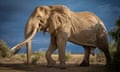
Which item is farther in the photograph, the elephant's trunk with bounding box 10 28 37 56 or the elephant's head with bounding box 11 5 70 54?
the elephant's head with bounding box 11 5 70 54

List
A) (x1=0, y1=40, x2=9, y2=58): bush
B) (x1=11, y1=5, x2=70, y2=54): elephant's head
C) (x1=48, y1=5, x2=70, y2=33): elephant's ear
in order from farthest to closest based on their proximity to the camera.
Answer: (x1=0, y1=40, x2=9, y2=58): bush → (x1=48, y1=5, x2=70, y2=33): elephant's ear → (x1=11, y1=5, x2=70, y2=54): elephant's head

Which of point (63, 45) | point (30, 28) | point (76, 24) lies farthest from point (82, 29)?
point (30, 28)

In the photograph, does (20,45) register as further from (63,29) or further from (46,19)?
(63,29)

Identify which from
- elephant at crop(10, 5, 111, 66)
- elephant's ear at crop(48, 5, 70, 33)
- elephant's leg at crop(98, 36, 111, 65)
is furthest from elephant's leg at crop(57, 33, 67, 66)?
elephant's leg at crop(98, 36, 111, 65)

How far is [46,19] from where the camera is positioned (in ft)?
45.5

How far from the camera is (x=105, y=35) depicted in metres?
15.0

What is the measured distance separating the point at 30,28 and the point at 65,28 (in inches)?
53.2

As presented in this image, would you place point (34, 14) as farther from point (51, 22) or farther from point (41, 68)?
point (41, 68)

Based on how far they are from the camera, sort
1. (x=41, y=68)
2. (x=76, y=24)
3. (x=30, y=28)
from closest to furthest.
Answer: (x=41, y=68), (x=30, y=28), (x=76, y=24)

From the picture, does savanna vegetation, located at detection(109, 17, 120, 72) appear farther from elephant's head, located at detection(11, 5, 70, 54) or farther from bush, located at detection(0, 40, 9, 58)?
bush, located at detection(0, 40, 9, 58)

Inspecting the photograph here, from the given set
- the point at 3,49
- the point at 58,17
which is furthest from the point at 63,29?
the point at 3,49

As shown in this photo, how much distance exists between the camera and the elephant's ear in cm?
1367

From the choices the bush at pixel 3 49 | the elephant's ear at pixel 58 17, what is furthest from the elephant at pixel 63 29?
the bush at pixel 3 49

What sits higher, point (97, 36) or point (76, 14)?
point (76, 14)
